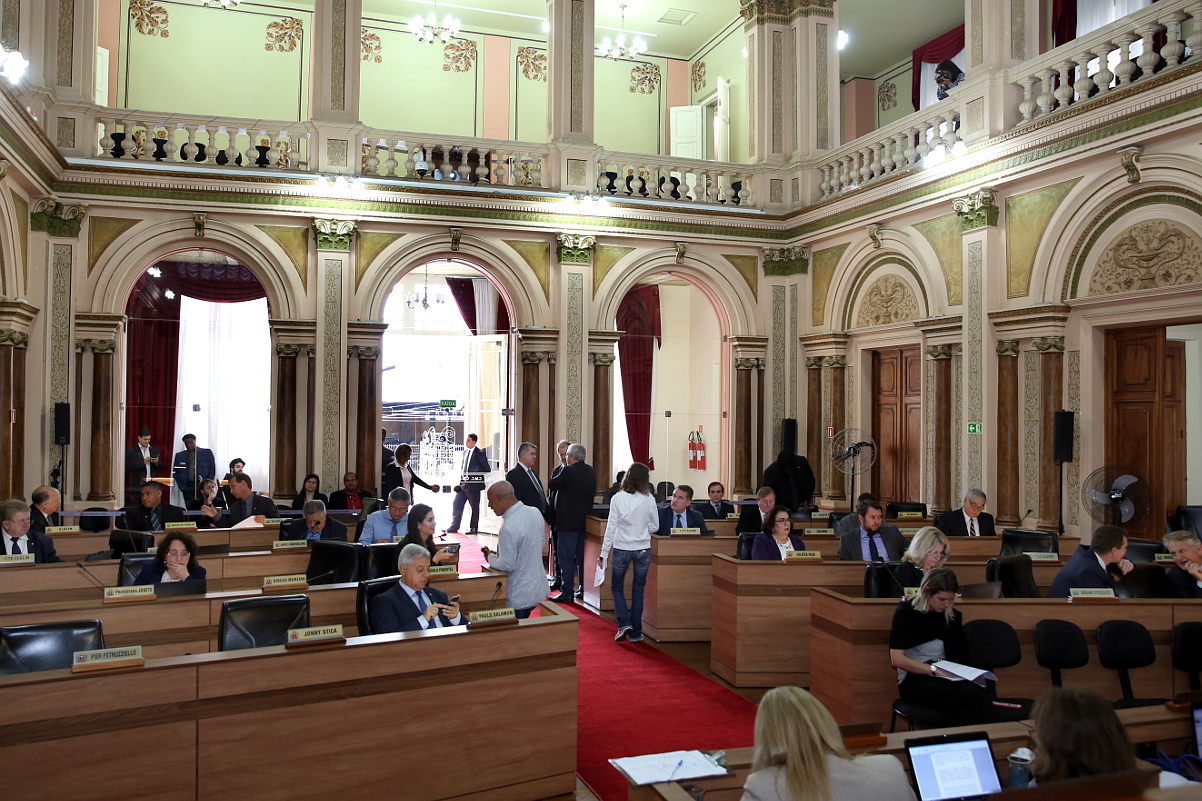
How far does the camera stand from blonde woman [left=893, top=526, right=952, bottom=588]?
5316 mm

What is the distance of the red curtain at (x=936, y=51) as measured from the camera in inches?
526

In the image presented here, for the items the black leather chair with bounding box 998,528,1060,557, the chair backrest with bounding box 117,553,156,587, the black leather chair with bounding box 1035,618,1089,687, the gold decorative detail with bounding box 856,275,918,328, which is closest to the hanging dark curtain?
the gold decorative detail with bounding box 856,275,918,328

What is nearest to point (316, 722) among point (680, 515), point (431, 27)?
point (680, 515)

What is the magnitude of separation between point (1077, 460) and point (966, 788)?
6.46 meters

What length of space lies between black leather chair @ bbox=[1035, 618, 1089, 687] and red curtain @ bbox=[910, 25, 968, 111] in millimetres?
10810

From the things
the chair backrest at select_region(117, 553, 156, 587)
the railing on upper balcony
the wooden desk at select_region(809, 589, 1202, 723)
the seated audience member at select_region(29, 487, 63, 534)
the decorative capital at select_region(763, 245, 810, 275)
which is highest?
the railing on upper balcony

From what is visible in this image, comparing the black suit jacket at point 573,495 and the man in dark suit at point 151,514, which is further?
the black suit jacket at point 573,495

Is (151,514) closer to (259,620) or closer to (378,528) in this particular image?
(378,528)

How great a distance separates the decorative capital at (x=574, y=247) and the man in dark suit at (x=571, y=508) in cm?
350

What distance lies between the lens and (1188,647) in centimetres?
473

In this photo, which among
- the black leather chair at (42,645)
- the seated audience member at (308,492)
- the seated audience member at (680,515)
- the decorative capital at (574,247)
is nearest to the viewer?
the black leather chair at (42,645)

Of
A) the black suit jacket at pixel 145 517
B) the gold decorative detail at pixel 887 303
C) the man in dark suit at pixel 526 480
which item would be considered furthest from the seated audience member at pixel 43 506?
the gold decorative detail at pixel 887 303

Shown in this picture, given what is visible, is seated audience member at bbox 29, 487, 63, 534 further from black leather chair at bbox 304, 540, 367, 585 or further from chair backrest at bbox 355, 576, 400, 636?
chair backrest at bbox 355, 576, 400, 636

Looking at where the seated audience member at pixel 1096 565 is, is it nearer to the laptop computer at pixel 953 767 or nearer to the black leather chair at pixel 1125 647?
the black leather chair at pixel 1125 647
